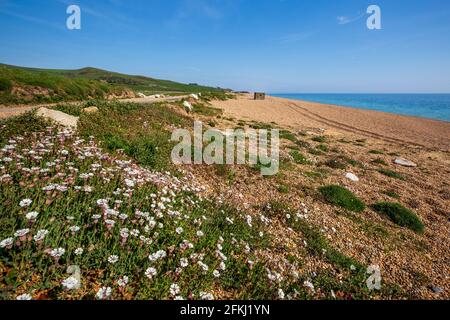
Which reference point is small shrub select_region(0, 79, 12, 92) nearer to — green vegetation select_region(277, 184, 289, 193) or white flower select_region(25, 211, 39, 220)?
white flower select_region(25, 211, 39, 220)

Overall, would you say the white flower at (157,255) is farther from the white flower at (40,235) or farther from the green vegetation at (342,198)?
the green vegetation at (342,198)

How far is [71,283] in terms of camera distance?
10.6 ft

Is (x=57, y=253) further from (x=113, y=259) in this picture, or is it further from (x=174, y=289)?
(x=174, y=289)

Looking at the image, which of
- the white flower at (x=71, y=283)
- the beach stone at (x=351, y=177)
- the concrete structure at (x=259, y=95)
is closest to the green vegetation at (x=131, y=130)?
the white flower at (x=71, y=283)

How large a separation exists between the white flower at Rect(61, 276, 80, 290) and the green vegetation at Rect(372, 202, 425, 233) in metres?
8.95

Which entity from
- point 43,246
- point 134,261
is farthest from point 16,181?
point 134,261

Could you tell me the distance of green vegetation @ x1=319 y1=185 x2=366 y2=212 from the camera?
884cm

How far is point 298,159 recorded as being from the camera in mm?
13508

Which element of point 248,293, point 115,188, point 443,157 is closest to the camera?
point 248,293

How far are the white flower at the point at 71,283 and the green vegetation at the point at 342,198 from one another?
26.1ft

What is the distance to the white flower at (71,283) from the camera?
10.4 ft

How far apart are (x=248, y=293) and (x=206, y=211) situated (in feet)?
7.45
